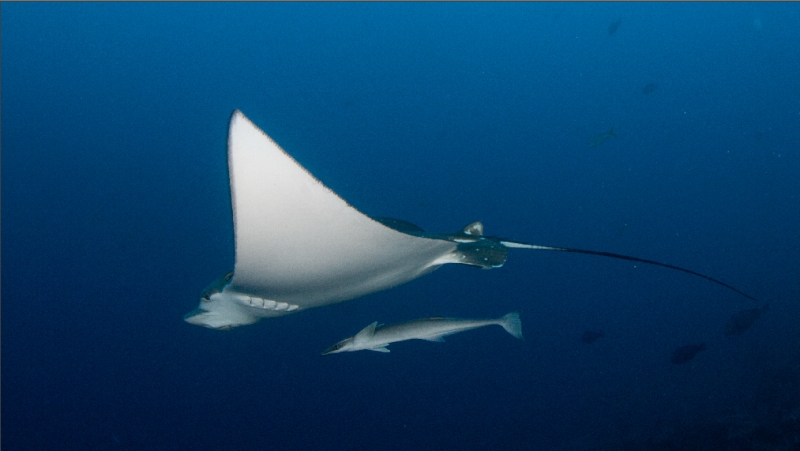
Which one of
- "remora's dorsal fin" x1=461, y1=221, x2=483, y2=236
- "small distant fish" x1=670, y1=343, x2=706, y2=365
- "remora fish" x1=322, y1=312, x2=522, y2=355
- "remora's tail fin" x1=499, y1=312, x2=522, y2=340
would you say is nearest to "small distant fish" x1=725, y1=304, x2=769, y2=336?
"small distant fish" x1=670, y1=343, x2=706, y2=365

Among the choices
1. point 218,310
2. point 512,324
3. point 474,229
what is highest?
point 474,229

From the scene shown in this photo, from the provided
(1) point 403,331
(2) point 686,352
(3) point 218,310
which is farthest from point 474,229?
(2) point 686,352

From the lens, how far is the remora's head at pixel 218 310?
7.53ft

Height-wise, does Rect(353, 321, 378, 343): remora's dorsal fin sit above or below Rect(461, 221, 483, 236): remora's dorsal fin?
below

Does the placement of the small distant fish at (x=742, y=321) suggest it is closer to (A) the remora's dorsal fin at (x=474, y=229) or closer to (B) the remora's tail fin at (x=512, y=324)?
(B) the remora's tail fin at (x=512, y=324)

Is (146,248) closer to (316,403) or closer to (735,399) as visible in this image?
(316,403)

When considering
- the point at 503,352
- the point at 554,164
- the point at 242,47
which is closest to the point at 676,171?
the point at 554,164

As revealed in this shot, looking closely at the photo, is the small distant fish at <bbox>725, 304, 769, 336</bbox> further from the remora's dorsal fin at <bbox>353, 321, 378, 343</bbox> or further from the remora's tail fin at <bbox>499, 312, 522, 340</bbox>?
the remora's dorsal fin at <bbox>353, 321, 378, 343</bbox>

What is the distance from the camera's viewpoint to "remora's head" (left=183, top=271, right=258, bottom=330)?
229cm

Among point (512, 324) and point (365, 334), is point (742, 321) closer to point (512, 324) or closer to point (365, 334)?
point (512, 324)

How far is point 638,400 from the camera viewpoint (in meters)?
12.5

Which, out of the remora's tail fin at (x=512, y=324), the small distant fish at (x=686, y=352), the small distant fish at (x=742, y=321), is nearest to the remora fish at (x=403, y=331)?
the remora's tail fin at (x=512, y=324)

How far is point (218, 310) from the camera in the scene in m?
2.46

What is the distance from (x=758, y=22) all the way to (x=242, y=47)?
272 feet
